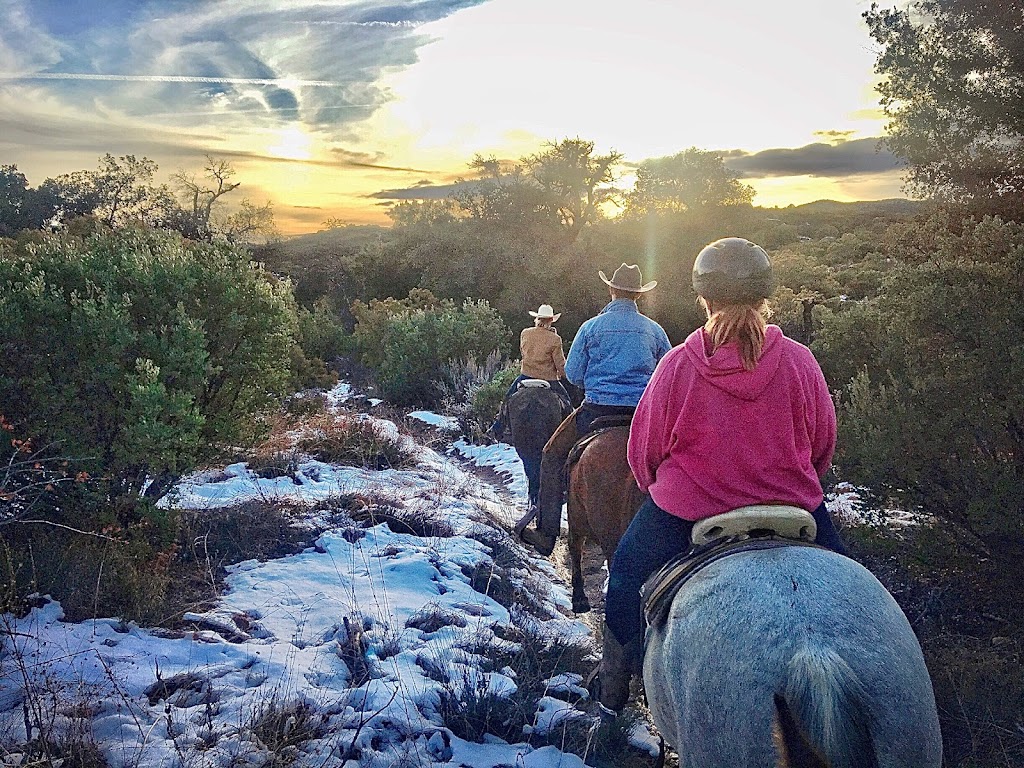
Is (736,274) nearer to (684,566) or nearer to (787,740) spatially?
(684,566)

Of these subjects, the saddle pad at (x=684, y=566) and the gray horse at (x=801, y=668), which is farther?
the saddle pad at (x=684, y=566)

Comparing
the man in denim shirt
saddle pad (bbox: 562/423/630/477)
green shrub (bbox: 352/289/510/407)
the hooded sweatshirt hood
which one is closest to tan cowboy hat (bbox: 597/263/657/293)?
the man in denim shirt

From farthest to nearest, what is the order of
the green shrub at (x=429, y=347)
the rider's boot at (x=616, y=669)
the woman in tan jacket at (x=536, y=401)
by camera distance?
1. the green shrub at (x=429, y=347)
2. the woman in tan jacket at (x=536, y=401)
3. the rider's boot at (x=616, y=669)

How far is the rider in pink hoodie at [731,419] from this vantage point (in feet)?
9.20

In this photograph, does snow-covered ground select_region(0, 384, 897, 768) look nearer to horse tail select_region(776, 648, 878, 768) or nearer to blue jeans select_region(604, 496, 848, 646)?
blue jeans select_region(604, 496, 848, 646)

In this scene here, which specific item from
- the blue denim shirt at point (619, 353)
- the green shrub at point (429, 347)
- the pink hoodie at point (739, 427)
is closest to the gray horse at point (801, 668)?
the pink hoodie at point (739, 427)

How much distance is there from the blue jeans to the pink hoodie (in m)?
0.17

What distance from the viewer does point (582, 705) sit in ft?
14.5

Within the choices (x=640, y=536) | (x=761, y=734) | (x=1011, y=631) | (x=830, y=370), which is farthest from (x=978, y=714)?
(x=830, y=370)

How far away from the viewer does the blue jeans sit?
9.90 ft

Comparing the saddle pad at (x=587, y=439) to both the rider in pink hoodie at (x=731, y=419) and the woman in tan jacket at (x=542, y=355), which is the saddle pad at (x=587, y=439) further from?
the woman in tan jacket at (x=542, y=355)

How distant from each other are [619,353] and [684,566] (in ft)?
9.85

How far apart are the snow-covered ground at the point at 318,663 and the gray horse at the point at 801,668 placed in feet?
5.88

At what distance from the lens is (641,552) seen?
10.8 feet
